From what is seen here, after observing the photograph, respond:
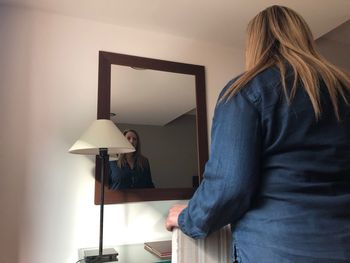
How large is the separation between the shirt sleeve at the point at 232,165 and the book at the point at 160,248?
0.85 metres

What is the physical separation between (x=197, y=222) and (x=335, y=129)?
40 cm

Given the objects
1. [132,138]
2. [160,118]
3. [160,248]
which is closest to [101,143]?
[132,138]

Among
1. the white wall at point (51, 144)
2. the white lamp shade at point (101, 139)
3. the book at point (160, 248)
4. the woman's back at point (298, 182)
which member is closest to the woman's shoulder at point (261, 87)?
the woman's back at point (298, 182)

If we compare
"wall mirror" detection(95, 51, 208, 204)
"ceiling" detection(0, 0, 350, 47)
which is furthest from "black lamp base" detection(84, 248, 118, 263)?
"ceiling" detection(0, 0, 350, 47)

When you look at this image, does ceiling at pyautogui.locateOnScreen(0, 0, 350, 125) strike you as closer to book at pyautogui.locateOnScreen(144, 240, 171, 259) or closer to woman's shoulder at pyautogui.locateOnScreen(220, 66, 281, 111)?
book at pyautogui.locateOnScreen(144, 240, 171, 259)

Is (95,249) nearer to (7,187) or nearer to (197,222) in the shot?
(7,187)

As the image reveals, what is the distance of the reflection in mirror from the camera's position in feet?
5.99

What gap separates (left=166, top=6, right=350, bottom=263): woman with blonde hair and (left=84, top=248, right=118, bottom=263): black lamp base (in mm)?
887

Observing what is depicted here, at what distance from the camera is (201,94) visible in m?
2.07

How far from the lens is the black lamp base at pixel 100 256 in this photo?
1.47 metres

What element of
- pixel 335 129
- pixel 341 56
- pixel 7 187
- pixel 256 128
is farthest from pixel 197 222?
pixel 341 56

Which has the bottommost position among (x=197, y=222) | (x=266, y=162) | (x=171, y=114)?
(x=197, y=222)

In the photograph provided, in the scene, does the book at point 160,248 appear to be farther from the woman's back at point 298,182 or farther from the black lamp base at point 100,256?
the woman's back at point 298,182

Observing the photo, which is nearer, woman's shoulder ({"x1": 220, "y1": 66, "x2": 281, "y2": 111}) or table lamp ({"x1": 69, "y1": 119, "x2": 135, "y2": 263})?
woman's shoulder ({"x1": 220, "y1": 66, "x2": 281, "y2": 111})
